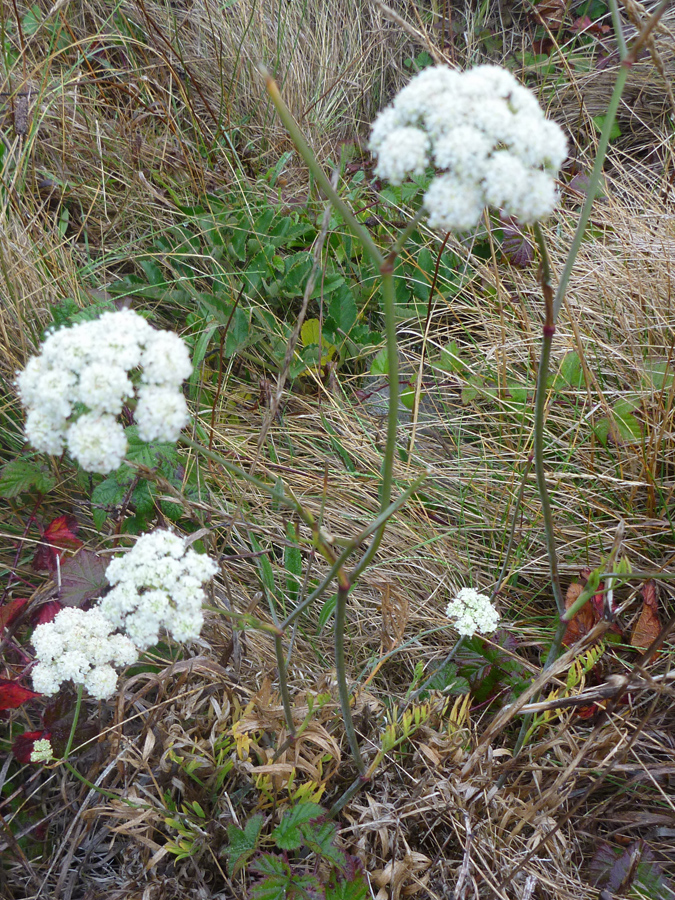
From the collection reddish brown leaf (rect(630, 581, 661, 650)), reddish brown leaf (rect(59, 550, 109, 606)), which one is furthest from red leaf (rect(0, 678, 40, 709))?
reddish brown leaf (rect(630, 581, 661, 650))

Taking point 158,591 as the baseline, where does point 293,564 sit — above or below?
below

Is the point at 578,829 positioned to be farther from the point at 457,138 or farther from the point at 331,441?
the point at 457,138

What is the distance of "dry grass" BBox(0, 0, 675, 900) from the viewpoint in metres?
1.50

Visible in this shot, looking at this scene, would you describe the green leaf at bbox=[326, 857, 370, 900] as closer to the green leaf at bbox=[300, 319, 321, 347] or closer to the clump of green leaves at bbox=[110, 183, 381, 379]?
the clump of green leaves at bbox=[110, 183, 381, 379]

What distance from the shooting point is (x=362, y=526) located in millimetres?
2178

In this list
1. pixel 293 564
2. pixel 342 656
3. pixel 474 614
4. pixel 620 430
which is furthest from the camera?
pixel 620 430

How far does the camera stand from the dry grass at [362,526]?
59.2 inches

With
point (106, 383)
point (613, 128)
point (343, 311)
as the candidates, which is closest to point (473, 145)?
point (106, 383)

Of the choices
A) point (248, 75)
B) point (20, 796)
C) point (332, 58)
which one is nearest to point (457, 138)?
point (20, 796)

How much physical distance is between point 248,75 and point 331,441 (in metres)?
2.19

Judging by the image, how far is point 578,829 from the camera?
1631 millimetres

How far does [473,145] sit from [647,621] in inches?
53.6

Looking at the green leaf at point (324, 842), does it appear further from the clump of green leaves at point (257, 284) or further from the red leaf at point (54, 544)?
the clump of green leaves at point (257, 284)

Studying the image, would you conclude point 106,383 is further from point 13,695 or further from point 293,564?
point 293,564
